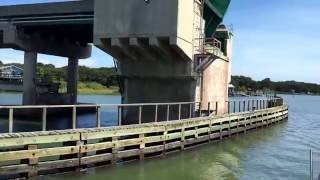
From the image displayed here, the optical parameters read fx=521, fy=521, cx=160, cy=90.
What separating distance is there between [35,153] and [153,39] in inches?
587

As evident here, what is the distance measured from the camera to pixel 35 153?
691 inches

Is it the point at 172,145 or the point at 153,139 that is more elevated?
the point at 153,139

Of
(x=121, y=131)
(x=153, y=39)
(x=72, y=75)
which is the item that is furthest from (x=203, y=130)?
(x=72, y=75)

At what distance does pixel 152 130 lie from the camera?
2389cm

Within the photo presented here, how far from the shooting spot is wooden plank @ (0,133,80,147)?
55.5ft

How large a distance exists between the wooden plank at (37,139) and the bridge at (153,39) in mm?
12840

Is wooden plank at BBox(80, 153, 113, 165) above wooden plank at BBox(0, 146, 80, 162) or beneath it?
beneath

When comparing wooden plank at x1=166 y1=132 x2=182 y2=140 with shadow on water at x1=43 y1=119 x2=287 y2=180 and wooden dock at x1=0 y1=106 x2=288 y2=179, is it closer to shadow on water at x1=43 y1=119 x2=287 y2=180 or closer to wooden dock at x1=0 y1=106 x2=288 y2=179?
wooden dock at x1=0 y1=106 x2=288 y2=179

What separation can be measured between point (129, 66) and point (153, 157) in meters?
12.3

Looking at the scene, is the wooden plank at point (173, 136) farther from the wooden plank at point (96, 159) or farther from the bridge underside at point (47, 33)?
the bridge underside at point (47, 33)

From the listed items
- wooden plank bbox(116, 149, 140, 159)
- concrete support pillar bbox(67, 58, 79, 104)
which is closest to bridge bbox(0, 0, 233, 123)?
wooden plank bbox(116, 149, 140, 159)

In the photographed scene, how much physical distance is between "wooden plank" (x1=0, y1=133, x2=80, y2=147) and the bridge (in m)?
12.8

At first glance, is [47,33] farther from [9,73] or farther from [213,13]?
[9,73]

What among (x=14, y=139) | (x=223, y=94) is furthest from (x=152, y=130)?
(x=223, y=94)
